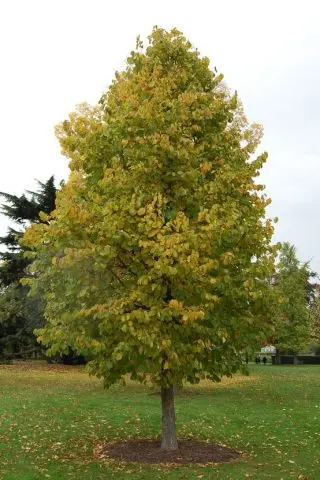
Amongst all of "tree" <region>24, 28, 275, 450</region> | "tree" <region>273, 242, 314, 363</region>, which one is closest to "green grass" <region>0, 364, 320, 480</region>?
"tree" <region>24, 28, 275, 450</region>

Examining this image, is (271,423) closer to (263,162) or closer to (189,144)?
(263,162)

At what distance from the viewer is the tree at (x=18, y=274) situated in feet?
116

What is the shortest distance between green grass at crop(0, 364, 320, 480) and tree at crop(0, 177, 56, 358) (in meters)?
9.58

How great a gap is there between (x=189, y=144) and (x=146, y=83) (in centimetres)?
170

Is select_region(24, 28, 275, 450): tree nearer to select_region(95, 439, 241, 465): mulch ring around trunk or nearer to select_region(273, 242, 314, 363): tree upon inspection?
select_region(95, 439, 241, 465): mulch ring around trunk

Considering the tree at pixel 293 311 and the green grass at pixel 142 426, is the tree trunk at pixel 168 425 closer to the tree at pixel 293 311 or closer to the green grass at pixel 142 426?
the green grass at pixel 142 426

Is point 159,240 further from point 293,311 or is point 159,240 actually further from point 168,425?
point 293,311

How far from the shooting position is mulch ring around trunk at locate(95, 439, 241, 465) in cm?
1141

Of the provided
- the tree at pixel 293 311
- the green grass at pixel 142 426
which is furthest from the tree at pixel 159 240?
the tree at pixel 293 311

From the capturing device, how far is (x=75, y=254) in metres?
9.85

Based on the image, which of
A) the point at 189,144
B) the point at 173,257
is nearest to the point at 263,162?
the point at 189,144

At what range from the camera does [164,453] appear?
38.7ft

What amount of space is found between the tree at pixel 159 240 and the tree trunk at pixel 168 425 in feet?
0.07

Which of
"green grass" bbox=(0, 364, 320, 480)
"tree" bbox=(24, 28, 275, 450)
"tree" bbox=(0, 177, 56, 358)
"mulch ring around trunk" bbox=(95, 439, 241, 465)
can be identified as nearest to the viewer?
"tree" bbox=(24, 28, 275, 450)
